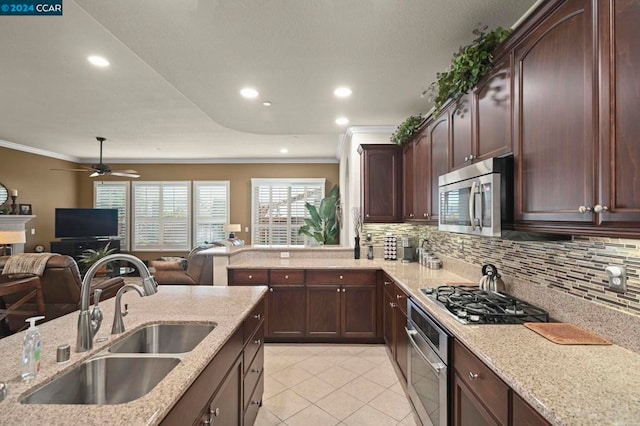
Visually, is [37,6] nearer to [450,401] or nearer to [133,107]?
[133,107]

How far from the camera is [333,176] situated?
797cm

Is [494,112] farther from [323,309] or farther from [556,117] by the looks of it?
[323,309]

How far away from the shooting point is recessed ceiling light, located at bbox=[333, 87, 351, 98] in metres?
2.90

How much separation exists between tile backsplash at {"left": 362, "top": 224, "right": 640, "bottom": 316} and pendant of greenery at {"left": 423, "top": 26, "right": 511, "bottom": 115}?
104 centimetres

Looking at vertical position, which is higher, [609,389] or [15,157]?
[15,157]

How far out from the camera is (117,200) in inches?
320

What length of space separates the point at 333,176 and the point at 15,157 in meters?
6.69

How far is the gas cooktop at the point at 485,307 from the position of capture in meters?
1.64

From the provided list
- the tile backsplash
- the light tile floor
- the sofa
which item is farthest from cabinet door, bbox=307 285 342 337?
the sofa

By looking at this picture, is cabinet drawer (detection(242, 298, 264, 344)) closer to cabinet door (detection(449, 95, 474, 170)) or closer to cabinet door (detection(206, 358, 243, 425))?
cabinet door (detection(206, 358, 243, 425))

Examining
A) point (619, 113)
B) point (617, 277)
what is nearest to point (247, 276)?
point (617, 277)

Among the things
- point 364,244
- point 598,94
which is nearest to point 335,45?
point 598,94

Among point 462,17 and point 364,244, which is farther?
point 364,244

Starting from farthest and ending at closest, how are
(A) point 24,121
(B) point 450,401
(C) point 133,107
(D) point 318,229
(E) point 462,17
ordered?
(D) point 318,229
(A) point 24,121
(C) point 133,107
(E) point 462,17
(B) point 450,401
